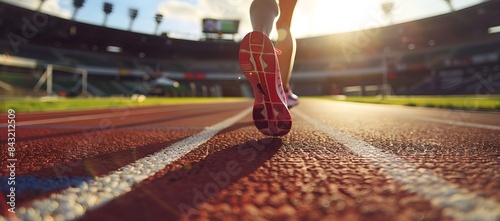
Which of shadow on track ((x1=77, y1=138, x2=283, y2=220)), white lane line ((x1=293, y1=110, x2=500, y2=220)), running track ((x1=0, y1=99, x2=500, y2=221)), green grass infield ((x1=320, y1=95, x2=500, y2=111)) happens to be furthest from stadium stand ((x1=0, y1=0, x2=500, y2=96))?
white lane line ((x1=293, y1=110, x2=500, y2=220))

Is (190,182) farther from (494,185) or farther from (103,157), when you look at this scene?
(494,185)

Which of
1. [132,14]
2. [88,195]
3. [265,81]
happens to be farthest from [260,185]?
[132,14]

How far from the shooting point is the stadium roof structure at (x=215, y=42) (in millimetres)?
25297

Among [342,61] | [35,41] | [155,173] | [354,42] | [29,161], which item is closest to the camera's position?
[155,173]

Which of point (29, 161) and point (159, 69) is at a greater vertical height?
point (159, 69)

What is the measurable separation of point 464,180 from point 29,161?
1.41m

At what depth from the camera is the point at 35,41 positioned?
95.2 ft

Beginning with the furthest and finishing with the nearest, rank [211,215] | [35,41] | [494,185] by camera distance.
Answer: [35,41]
[494,185]
[211,215]

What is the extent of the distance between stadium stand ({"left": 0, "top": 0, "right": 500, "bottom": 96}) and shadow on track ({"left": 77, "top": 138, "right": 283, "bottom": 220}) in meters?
25.3

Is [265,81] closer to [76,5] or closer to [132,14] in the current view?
[76,5]

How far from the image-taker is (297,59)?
40062 mm

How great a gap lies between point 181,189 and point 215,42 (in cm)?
3800

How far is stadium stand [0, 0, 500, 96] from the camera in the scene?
25.3 m

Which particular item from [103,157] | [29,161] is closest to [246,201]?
[103,157]
